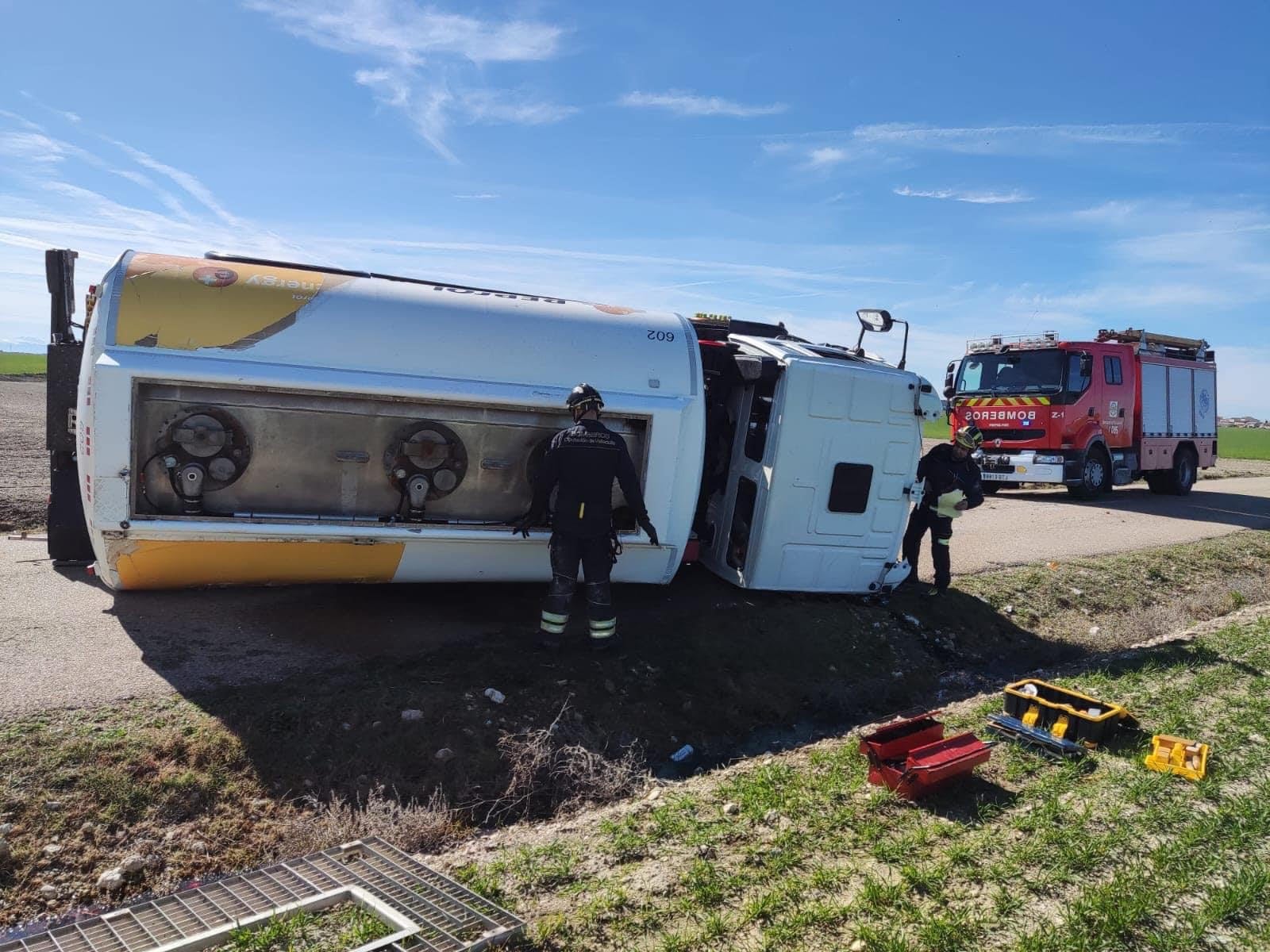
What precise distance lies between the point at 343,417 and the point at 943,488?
536 cm

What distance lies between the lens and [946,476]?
823 cm

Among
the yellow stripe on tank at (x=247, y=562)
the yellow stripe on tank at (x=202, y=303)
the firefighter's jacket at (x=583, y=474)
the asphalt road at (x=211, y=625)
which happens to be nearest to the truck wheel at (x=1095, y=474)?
the asphalt road at (x=211, y=625)

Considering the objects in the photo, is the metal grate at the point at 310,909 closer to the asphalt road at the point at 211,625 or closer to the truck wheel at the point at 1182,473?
the asphalt road at the point at 211,625

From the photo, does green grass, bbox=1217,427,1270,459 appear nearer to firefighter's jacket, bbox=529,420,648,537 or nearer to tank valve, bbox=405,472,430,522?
firefighter's jacket, bbox=529,420,648,537

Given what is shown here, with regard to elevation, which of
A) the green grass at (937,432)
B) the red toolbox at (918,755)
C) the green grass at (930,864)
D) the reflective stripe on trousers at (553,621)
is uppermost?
the green grass at (937,432)

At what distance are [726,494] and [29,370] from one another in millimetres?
45565

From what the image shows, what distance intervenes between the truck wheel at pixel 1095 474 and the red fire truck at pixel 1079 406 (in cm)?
2

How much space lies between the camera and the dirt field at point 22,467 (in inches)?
362

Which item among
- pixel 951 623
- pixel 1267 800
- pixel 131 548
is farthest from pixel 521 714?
pixel 951 623

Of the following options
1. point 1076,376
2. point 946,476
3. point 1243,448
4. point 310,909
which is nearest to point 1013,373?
point 1076,376

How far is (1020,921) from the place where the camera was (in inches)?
134

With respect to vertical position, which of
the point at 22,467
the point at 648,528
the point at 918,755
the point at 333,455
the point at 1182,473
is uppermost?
the point at 1182,473

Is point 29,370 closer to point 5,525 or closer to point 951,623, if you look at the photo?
point 5,525

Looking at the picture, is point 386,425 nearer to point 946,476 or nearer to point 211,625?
point 211,625
